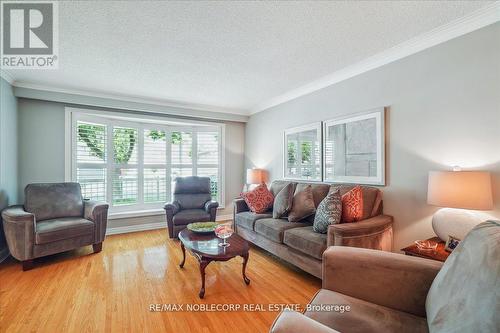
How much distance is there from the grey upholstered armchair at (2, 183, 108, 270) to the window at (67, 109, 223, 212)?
1.82 feet

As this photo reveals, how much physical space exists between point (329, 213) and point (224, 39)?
2021 millimetres

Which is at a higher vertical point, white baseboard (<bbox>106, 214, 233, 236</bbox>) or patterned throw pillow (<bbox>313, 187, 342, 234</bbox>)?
patterned throw pillow (<bbox>313, 187, 342, 234</bbox>)

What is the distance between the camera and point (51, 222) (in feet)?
10.2

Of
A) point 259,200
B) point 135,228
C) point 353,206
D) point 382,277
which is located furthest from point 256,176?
point 382,277

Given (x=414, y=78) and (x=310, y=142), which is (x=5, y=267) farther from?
(x=414, y=78)

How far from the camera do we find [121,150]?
443cm

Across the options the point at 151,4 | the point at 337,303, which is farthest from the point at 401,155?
the point at 151,4

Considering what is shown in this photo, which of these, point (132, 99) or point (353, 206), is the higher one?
point (132, 99)

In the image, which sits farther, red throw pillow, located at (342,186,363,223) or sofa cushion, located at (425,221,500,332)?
red throw pillow, located at (342,186,363,223)

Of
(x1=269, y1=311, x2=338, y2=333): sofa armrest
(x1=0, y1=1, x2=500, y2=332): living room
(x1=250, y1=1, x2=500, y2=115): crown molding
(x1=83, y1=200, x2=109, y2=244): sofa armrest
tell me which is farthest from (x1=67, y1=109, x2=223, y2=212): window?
(x1=269, y1=311, x2=338, y2=333): sofa armrest

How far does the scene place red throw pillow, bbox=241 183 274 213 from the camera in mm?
3541

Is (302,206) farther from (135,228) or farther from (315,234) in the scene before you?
(135,228)

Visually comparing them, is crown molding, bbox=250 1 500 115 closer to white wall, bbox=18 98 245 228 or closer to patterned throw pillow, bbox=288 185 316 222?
patterned throw pillow, bbox=288 185 316 222

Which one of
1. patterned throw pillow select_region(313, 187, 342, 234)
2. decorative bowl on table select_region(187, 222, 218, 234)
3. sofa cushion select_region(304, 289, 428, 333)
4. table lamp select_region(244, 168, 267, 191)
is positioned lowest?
sofa cushion select_region(304, 289, 428, 333)
